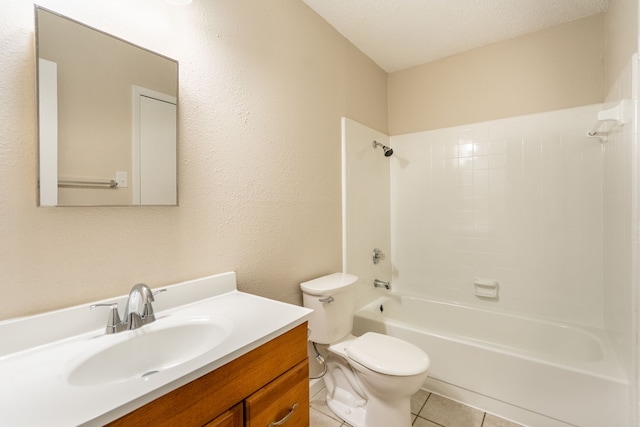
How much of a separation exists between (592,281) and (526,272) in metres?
0.36

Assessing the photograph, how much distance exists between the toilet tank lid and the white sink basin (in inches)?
27.8

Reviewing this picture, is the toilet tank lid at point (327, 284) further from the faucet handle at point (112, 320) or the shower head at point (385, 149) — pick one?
the shower head at point (385, 149)

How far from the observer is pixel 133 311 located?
0.95 m

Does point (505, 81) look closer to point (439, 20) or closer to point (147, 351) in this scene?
point (439, 20)

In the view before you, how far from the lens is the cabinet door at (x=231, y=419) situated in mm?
743

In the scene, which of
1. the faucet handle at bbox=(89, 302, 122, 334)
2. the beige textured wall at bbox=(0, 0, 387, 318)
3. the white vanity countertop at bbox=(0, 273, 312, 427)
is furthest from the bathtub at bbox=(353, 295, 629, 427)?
the faucet handle at bbox=(89, 302, 122, 334)

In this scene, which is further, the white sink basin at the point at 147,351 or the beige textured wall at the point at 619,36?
the beige textured wall at the point at 619,36

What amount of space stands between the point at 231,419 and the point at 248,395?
0.24ft

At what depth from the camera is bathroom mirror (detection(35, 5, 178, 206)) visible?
0.86 metres

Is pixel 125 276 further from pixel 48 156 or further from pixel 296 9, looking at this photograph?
pixel 296 9

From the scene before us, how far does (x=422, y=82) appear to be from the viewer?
2.61 metres

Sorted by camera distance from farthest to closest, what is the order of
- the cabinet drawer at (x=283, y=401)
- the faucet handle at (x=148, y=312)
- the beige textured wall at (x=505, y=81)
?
the beige textured wall at (x=505, y=81)
the faucet handle at (x=148, y=312)
the cabinet drawer at (x=283, y=401)

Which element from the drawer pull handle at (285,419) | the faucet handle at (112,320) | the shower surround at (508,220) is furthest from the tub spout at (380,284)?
the faucet handle at (112,320)

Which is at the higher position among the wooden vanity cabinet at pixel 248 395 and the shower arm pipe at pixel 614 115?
the shower arm pipe at pixel 614 115
